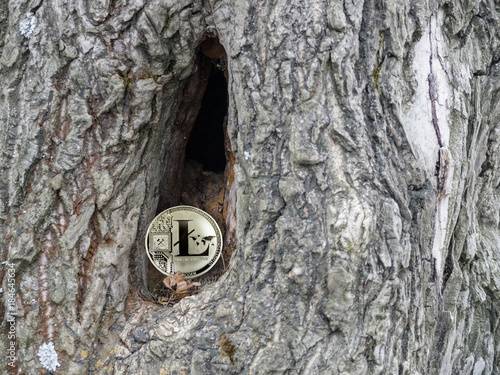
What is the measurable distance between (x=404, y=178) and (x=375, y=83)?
0.41 metres

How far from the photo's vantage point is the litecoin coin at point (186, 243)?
2648 millimetres

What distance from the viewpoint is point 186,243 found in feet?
8.77

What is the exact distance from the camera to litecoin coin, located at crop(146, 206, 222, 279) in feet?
8.69

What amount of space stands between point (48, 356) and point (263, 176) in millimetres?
1243

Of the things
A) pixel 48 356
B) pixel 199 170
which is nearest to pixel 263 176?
pixel 199 170

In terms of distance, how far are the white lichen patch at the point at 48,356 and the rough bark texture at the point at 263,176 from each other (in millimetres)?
39

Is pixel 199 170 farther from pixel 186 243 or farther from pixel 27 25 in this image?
pixel 27 25

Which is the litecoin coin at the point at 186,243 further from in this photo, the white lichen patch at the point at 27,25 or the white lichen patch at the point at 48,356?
the white lichen patch at the point at 27,25

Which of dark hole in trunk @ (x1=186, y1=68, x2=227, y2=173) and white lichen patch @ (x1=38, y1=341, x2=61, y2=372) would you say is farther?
dark hole in trunk @ (x1=186, y1=68, x2=227, y2=173)

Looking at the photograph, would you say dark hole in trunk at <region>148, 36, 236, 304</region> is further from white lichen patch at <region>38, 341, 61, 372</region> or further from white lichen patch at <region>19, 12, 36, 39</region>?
white lichen patch at <region>19, 12, 36, 39</region>

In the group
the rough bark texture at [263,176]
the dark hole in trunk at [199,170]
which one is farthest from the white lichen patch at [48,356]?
the dark hole in trunk at [199,170]

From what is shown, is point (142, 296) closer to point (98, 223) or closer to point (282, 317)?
point (98, 223)

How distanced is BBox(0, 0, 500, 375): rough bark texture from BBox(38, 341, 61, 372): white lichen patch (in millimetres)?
39

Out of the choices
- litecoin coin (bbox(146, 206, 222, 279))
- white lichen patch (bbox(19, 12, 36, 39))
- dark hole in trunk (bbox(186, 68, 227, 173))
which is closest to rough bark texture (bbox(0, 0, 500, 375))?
white lichen patch (bbox(19, 12, 36, 39))
